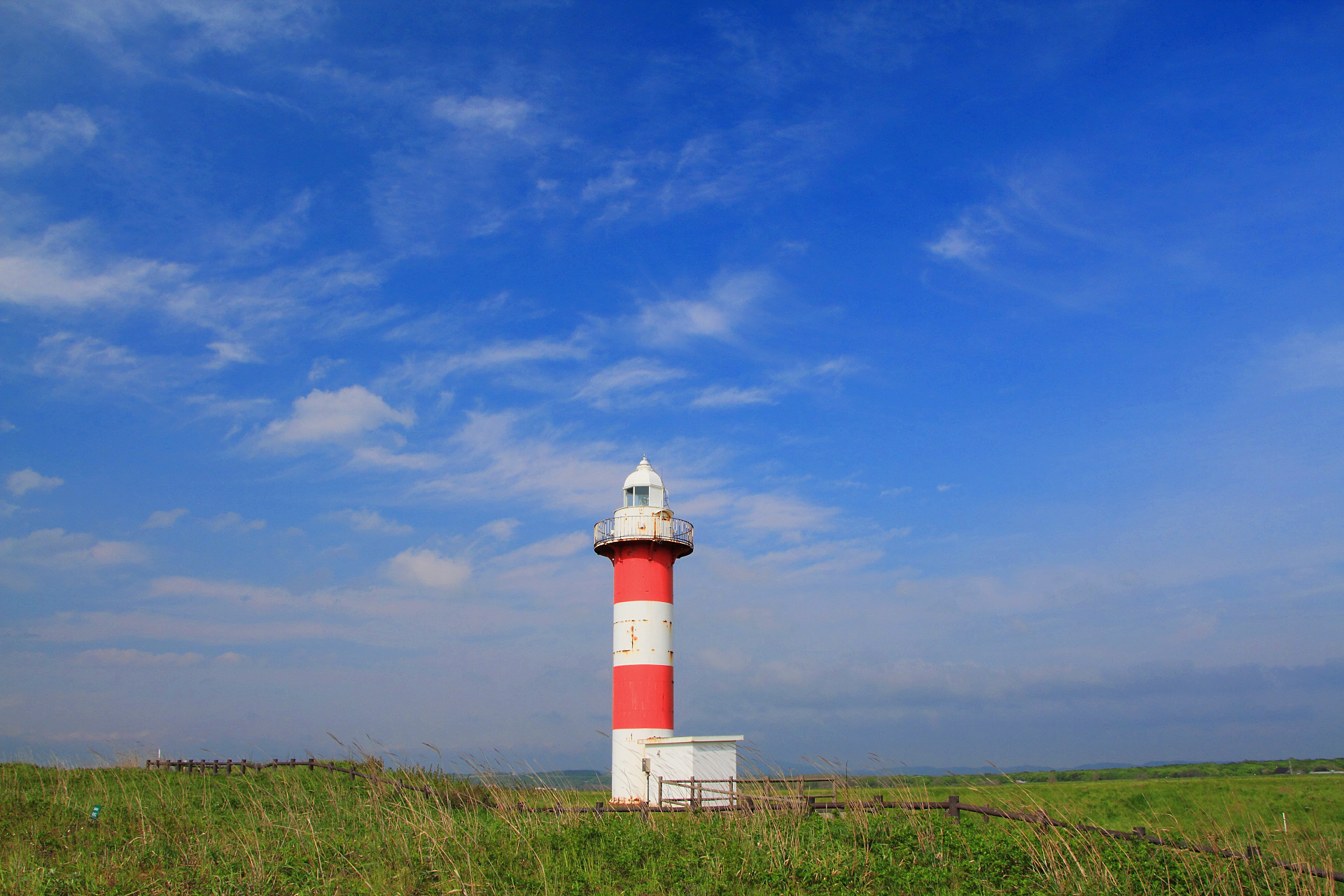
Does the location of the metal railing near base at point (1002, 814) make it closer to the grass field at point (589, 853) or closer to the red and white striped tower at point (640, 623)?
the grass field at point (589, 853)

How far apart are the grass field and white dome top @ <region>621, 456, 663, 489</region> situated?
11.8 metres

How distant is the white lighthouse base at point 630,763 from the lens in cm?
2339

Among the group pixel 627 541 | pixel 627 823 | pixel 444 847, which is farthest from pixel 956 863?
pixel 627 541

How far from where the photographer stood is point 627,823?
46.0ft

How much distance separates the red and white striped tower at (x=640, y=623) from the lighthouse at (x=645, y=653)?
2cm

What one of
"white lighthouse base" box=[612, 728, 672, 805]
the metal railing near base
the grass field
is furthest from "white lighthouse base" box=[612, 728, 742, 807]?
the grass field

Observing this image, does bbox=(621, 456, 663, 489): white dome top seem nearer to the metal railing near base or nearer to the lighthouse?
the lighthouse

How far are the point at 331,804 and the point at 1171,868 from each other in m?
15.6

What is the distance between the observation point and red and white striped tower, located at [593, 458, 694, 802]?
24.0 meters

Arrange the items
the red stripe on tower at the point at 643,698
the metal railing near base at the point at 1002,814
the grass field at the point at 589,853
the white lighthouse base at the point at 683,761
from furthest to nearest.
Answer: the red stripe on tower at the point at 643,698 → the white lighthouse base at the point at 683,761 → the grass field at the point at 589,853 → the metal railing near base at the point at 1002,814

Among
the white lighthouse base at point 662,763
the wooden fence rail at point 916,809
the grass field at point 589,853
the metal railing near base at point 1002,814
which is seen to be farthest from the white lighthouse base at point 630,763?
the grass field at point 589,853

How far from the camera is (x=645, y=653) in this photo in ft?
80.7

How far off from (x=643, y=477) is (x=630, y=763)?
857cm

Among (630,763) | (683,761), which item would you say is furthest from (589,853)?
(630,763)
